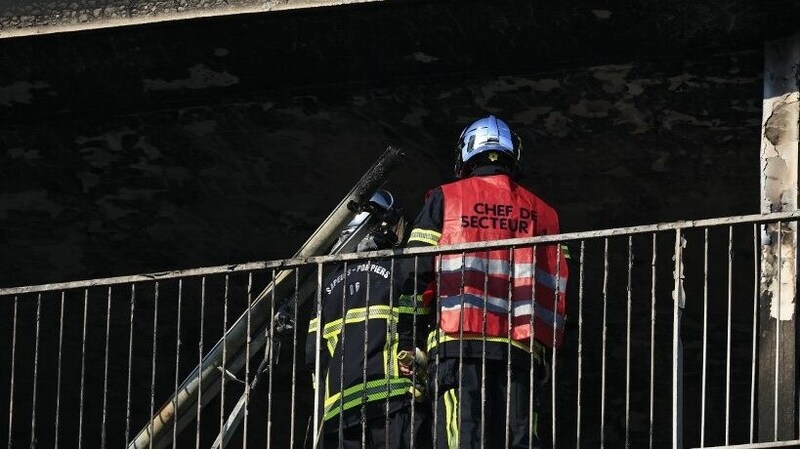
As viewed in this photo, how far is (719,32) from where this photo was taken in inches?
496

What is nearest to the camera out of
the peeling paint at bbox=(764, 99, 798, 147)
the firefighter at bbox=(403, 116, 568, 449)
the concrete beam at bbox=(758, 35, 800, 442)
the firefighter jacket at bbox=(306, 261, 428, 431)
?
the firefighter at bbox=(403, 116, 568, 449)

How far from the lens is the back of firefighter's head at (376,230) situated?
13.0 meters

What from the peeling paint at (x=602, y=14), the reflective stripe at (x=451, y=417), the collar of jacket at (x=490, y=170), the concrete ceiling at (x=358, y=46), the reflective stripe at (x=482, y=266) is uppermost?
the peeling paint at (x=602, y=14)

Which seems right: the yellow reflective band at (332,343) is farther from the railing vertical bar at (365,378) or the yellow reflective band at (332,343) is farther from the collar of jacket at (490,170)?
the collar of jacket at (490,170)

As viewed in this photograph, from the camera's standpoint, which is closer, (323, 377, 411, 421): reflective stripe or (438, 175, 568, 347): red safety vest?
(438, 175, 568, 347): red safety vest

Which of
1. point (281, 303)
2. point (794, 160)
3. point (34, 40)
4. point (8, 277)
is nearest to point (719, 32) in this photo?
point (794, 160)

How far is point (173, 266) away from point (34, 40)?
2556 millimetres

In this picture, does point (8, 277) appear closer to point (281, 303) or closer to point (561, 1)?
point (281, 303)

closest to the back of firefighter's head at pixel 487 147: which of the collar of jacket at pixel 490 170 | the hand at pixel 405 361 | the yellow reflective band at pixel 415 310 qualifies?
the collar of jacket at pixel 490 170

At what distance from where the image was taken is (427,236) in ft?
38.3

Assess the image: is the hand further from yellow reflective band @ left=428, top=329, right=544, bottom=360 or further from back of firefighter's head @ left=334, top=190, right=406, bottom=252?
back of firefighter's head @ left=334, top=190, right=406, bottom=252

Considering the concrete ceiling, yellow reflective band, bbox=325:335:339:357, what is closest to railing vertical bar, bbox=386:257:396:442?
yellow reflective band, bbox=325:335:339:357

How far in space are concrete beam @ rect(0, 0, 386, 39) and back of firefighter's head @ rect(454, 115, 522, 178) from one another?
1.00 meters

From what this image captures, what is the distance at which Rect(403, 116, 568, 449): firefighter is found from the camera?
37.0ft
